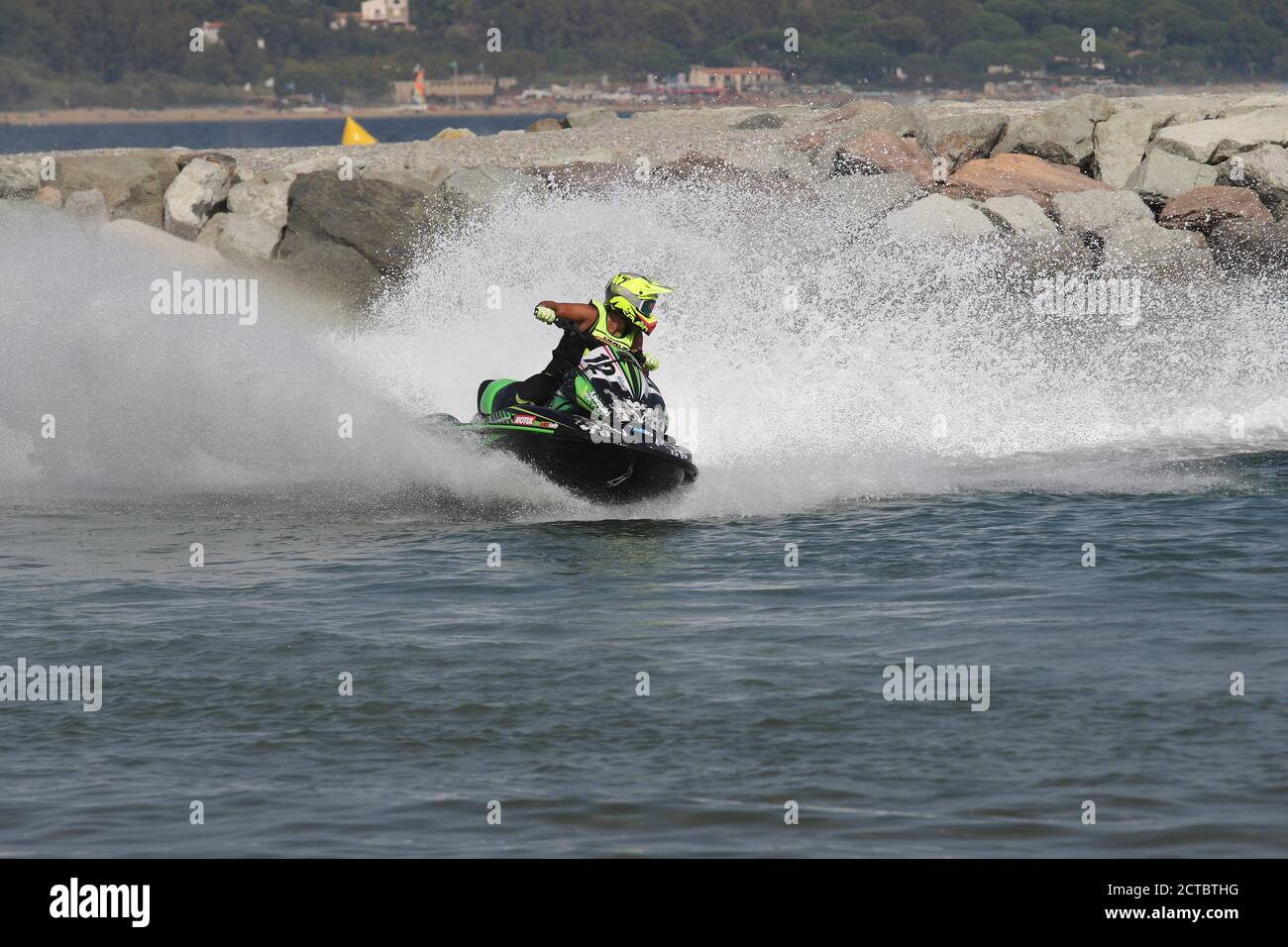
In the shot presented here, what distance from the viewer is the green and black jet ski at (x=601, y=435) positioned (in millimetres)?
15219

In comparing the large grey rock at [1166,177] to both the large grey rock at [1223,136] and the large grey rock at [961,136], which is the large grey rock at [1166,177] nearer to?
the large grey rock at [1223,136]

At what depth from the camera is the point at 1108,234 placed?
3055 centimetres

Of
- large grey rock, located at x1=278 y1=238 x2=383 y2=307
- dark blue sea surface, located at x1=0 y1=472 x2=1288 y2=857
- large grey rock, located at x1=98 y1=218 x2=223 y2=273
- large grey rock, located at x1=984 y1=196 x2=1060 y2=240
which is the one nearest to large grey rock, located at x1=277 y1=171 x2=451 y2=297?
large grey rock, located at x1=278 y1=238 x2=383 y2=307

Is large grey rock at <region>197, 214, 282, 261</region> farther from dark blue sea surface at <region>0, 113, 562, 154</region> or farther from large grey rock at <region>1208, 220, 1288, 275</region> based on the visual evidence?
dark blue sea surface at <region>0, 113, 562, 154</region>

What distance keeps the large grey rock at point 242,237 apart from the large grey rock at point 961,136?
13198mm

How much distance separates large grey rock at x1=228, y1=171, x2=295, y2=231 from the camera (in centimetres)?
3031

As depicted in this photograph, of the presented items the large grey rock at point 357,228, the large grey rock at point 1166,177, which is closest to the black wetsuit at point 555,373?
the large grey rock at point 357,228

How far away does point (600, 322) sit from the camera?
15461 millimetres

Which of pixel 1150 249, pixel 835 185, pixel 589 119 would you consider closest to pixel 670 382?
pixel 835 185

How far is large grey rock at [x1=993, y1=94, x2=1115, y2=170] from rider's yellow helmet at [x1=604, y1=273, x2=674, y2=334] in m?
21.8

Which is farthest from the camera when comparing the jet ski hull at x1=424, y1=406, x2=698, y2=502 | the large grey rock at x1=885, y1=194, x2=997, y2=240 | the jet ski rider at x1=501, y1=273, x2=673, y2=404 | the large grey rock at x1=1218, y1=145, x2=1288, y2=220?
the large grey rock at x1=1218, y1=145, x2=1288, y2=220

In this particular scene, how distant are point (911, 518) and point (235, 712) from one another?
273 inches

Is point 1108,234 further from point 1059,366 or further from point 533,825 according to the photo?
point 533,825
